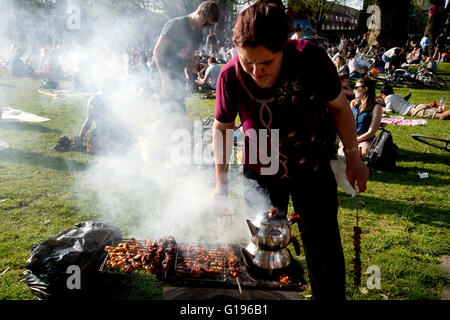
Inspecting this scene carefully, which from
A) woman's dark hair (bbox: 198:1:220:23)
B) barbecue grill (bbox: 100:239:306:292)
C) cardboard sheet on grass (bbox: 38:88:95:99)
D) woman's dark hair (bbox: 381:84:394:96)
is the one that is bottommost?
cardboard sheet on grass (bbox: 38:88:95:99)

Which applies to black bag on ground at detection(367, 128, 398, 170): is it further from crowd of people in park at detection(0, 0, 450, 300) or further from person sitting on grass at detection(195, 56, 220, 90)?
person sitting on grass at detection(195, 56, 220, 90)

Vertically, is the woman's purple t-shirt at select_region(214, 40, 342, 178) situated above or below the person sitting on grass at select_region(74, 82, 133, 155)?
above

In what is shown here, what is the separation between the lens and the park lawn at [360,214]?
3127mm

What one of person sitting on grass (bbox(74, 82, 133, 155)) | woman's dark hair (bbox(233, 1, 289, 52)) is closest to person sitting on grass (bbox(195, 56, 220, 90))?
person sitting on grass (bbox(74, 82, 133, 155))

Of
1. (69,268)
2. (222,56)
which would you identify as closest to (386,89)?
(69,268)

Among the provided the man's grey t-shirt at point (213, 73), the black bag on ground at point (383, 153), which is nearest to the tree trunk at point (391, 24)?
the man's grey t-shirt at point (213, 73)

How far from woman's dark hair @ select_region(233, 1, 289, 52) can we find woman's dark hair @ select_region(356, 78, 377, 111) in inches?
194

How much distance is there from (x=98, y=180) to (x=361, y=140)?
5.12 m

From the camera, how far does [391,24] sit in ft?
66.7

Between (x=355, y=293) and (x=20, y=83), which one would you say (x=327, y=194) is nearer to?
(x=355, y=293)

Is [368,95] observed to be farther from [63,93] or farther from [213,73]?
[63,93]

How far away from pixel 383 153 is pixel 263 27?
526 cm

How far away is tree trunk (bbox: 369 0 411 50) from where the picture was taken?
19688mm

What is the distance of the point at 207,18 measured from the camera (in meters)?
4.98
